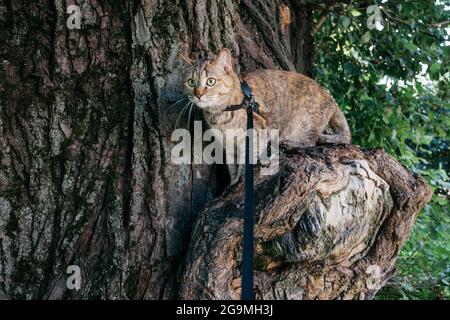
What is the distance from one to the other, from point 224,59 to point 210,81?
132 mm

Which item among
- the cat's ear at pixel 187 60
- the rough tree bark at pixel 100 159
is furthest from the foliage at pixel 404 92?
the rough tree bark at pixel 100 159

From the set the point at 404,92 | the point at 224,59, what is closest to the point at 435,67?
the point at 404,92

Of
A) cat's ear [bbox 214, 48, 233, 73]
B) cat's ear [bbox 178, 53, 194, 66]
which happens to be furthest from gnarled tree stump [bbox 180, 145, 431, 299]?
cat's ear [bbox 178, 53, 194, 66]

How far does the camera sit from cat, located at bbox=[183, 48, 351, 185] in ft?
9.22

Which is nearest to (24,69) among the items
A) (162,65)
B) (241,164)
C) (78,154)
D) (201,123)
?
(78,154)

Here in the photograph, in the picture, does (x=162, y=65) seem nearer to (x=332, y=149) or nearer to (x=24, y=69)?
(x=24, y=69)

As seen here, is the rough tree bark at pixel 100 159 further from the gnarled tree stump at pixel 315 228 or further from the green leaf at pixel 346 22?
the green leaf at pixel 346 22

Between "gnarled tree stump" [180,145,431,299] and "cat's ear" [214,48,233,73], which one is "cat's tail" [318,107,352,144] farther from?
"cat's ear" [214,48,233,73]

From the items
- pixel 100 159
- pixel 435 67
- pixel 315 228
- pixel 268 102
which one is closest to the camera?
pixel 315 228

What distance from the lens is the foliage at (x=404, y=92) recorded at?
4.21m

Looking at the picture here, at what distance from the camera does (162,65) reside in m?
2.78

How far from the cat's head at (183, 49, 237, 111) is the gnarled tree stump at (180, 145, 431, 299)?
51cm

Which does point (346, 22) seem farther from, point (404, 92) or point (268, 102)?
point (268, 102)

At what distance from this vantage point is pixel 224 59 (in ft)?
9.20
